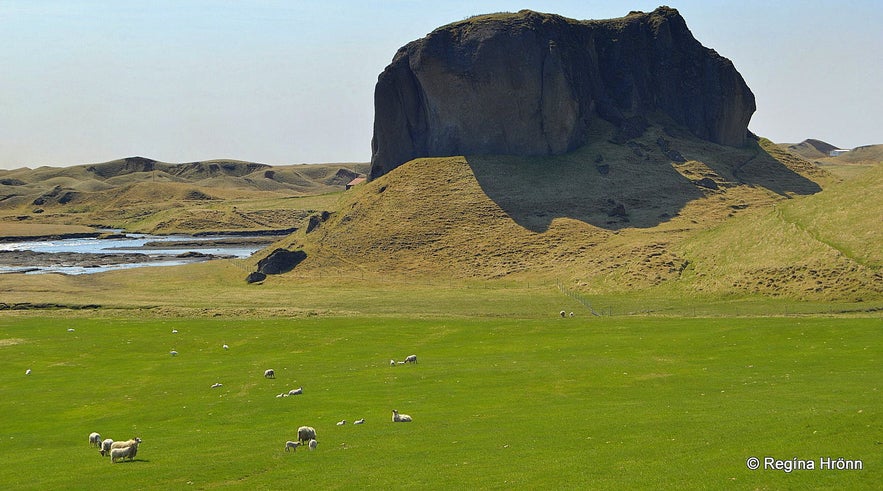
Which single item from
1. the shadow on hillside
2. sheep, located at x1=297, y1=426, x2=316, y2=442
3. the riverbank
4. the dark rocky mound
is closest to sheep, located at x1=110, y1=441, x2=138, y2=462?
sheep, located at x1=297, y1=426, x2=316, y2=442

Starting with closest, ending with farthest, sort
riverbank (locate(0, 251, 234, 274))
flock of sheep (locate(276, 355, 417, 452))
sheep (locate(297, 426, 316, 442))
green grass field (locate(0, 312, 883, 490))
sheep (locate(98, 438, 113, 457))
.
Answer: green grass field (locate(0, 312, 883, 490)), flock of sheep (locate(276, 355, 417, 452)), sheep (locate(297, 426, 316, 442)), sheep (locate(98, 438, 113, 457)), riverbank (locate(0, 251, 234, 274))

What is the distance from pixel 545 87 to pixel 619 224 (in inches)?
1216

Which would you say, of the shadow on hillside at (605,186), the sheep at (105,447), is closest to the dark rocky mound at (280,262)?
the shadow on hillside at (605,186)

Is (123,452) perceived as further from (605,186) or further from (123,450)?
(605,186)

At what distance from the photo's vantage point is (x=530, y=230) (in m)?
133

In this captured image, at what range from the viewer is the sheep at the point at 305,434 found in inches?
1399

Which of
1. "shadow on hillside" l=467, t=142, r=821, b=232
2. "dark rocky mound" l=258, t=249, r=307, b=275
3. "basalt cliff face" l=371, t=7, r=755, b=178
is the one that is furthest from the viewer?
"basalt cliff face" l=371, t=7, r=755, b=178

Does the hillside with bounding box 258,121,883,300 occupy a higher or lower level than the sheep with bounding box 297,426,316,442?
higher

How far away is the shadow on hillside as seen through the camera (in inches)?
5399

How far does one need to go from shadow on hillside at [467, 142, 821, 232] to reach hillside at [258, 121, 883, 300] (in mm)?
310

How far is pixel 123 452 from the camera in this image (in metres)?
34.3

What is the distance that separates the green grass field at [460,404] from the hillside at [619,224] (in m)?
24.6

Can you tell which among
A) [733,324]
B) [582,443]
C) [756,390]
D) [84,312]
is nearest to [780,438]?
[582,443]

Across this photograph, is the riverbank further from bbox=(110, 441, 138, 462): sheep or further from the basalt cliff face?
bbox=(110, 441, 138, 462): sheep
